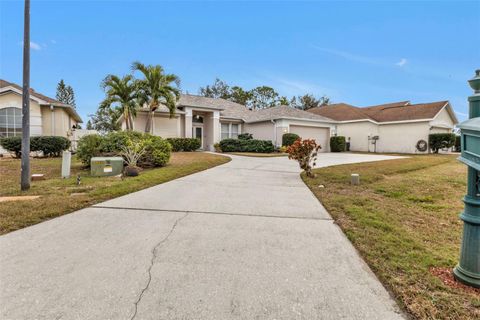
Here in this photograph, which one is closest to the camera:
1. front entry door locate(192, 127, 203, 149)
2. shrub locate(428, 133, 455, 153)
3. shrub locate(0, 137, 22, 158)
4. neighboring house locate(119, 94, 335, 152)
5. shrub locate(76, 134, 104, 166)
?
shrub locate(76, 134, 104, 166)

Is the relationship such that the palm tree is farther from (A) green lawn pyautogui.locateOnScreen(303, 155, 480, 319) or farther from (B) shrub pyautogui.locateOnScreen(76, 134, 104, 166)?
(A) green lawn pyautogui.locateOnScreen(303, 155, 480, 319)

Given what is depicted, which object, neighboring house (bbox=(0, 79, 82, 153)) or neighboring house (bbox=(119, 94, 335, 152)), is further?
neighboring house (bbox=(119, 94, 335, 152))

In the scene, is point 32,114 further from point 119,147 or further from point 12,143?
point 119,147

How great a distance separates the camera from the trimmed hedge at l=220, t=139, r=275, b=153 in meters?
20.9

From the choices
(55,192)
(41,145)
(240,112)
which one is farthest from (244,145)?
(55,192)

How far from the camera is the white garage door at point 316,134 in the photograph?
76.4 feet

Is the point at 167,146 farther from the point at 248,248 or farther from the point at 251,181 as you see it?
the point at 248,248

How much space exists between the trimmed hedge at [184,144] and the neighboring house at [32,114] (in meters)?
6.99

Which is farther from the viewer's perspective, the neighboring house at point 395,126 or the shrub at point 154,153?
the neighboring house at point 395,126

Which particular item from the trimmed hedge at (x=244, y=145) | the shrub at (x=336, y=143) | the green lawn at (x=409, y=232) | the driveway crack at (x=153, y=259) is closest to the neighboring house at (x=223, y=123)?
the shrub at (x=336, y=143)

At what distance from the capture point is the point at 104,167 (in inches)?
348

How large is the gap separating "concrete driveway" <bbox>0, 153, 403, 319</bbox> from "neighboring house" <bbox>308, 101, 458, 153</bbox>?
24108 millimetres

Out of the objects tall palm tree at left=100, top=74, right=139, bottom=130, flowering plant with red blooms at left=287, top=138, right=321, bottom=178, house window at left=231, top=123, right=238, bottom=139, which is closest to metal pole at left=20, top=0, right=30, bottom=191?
flowering plant with red blooms at left=287, top=138, right=321, bottom=178

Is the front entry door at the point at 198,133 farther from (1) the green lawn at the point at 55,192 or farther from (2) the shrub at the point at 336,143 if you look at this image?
(1) the green lawn at the point at 55,192
